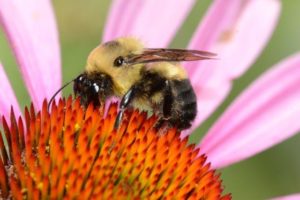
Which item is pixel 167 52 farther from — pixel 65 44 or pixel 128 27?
pixel 65 44

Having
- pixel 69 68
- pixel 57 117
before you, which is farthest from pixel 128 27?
pixel 69 68

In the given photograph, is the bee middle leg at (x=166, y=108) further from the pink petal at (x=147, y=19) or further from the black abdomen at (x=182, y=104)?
the pink petal at (x=147, y=19)

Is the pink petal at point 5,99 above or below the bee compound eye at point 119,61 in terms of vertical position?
above

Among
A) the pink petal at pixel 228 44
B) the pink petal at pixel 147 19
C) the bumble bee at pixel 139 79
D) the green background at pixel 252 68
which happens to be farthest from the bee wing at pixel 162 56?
the green background at pixel 252 68

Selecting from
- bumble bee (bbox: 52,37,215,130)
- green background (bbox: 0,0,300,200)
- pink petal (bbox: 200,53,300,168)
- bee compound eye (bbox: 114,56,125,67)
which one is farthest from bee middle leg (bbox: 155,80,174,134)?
green background (bbox: 0,0,300,200)

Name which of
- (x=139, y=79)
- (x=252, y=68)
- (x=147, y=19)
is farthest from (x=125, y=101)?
(x=252, y=68)

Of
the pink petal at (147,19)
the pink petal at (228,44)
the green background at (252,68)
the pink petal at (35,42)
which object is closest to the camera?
the pink petal at (35,42)

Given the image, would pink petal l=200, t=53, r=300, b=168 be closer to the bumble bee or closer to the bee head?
the bumble bee
